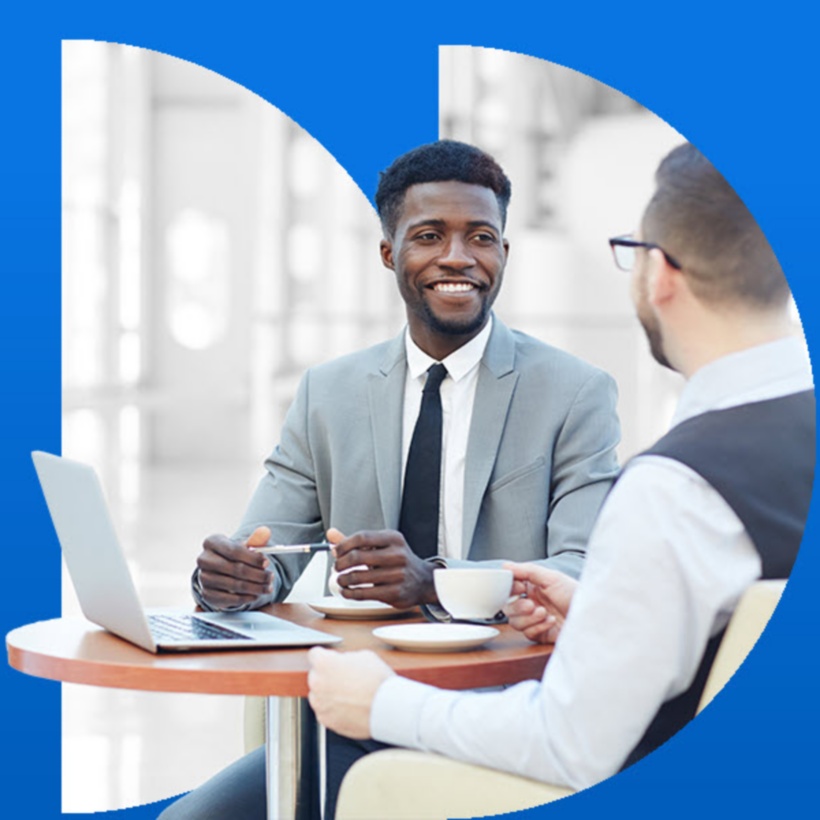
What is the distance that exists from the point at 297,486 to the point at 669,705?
1239mm

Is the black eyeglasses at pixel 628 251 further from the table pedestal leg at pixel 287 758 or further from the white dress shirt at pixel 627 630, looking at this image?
the table pedestal leg at pixel 287 758

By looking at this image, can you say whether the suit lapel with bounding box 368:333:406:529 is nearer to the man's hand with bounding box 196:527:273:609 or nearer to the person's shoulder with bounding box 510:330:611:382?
the person's shoulder with bounding box 510:330:611:382

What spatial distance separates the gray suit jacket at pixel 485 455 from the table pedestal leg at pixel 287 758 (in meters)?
0.44

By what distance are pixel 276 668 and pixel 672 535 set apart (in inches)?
22.3

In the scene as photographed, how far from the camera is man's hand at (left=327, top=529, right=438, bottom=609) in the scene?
6.35 feet

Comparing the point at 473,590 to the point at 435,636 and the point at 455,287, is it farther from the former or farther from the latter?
the point at 455,287

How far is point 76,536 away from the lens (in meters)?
1.80

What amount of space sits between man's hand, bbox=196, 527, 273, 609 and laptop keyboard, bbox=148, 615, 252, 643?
0.07 meters

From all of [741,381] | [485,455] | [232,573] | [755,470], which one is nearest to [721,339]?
[741,381]

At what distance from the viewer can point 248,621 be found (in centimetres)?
196

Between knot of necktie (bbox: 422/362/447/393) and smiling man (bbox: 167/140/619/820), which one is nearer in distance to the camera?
smiling man (bbox: 167/140/619/820)

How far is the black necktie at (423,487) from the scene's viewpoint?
2459 mm

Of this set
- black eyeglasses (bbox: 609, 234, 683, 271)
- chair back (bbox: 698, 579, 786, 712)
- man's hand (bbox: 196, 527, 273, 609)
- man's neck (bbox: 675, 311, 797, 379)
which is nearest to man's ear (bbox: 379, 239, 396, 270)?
man's hand (bbox: 196, 527, 273, 609)

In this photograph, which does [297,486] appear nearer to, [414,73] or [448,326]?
[448,326]
